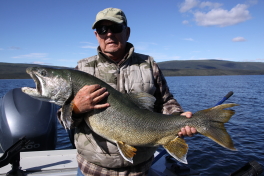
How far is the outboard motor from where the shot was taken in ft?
20.3

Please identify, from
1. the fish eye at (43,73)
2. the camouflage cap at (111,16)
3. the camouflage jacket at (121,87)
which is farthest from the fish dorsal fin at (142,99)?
the fish eye at (43,73)

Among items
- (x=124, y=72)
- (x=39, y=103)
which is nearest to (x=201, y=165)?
(x=39, y=103)

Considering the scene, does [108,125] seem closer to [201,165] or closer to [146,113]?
[146,113]

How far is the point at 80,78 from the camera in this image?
3.36 meters

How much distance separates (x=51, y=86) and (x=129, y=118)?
1306 mm

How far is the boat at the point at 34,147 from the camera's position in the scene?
4.66 metres

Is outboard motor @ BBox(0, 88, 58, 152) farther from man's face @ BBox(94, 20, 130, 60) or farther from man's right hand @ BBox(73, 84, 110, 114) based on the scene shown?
man's face @ BBox(94, 20, 130, 60)

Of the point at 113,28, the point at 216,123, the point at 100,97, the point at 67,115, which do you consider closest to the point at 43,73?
the point at 67,115

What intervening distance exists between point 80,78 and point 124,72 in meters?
0.72

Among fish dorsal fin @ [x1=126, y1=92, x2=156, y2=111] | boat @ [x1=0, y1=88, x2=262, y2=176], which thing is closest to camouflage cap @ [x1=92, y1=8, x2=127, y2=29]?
fish dorsal fin @ [x1=126, y1=92, x2=156, y2=111]

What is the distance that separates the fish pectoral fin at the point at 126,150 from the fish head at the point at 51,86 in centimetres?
107

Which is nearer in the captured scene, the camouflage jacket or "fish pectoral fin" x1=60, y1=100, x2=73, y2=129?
"fish pectoral fin" x1=60, y1=100, x2=73, y2=129

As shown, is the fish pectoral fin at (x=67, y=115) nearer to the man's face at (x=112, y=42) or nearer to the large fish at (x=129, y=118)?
the large fish at (x=129, y=118)

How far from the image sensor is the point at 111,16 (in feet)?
11.4
